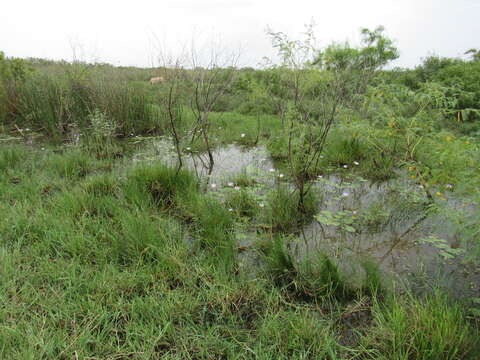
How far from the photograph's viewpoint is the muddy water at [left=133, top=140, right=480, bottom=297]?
2.01 meters

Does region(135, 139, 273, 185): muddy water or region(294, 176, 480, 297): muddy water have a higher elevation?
region(135, 139, 273, 185): muddy water

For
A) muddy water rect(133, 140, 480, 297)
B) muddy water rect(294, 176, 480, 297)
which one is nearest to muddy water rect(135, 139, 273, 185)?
muddy water rect(133, 140, 480, 297)

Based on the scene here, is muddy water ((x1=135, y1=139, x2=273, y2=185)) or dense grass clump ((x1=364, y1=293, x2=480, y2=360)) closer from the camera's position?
dense grass clump ((x1=364, y1=293, x2=480, y2=360))

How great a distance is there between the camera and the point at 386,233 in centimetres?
255

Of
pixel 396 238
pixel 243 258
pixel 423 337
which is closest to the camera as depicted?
pixel 423 337

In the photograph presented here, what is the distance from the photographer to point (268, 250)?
2180 millimetres

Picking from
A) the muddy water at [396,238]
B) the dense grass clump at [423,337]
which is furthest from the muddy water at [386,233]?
the dense grass clump at [423,337]

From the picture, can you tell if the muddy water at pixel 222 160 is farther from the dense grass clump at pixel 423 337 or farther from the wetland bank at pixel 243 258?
the dense grass clump at pixel 423 337

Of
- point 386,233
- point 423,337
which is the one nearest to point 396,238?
point 386,233

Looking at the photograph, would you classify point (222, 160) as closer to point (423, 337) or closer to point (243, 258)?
point (243, 258)

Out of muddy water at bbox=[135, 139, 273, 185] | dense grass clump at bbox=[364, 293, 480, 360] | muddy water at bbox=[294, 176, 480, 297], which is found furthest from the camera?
muddy water at bbox=[135, 139, 273, 185]

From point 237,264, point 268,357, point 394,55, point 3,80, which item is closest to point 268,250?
point 237,264

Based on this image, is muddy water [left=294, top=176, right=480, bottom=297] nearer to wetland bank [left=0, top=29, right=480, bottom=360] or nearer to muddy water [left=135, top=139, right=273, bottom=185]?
wetland bank [left=0, top=29, right=480, bottom=360]

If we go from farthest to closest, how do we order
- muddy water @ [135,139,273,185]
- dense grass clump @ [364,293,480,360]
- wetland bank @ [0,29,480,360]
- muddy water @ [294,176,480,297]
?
muddy water @ [135,139,273,185], muddy water @ [294,176,480,297], wetland bank @ [0,29,480,360], dense grass clump @ [364,293,480,360]
